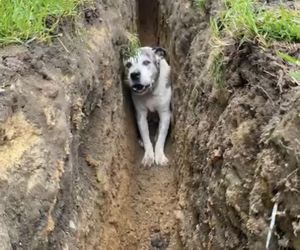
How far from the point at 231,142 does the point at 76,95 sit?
1.01 meters

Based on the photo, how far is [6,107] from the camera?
2.63m

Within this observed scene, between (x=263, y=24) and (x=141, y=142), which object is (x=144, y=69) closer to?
(x=141, y=142)

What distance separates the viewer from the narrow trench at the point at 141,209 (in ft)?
13.3

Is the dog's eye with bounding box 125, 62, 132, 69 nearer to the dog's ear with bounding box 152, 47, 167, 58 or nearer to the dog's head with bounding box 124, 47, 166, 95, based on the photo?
the dog's head with bounding box 124, 47, 166, 95

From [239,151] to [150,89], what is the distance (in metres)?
3.18

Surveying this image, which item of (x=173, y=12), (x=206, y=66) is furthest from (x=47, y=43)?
(x=173, y=12)

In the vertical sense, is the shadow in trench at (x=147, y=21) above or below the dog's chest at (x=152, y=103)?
below

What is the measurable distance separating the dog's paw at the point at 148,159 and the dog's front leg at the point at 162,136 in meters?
0.04

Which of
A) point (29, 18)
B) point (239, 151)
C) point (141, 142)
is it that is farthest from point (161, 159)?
point (239, 151)

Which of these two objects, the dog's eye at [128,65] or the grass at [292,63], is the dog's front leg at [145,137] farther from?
the grass at [292,63]

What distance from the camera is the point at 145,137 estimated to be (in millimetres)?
5602

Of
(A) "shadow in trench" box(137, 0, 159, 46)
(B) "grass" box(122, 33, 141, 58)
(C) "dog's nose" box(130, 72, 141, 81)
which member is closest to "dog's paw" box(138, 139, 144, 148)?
(C) "dog's nose" box(130, 72, 141, 81)

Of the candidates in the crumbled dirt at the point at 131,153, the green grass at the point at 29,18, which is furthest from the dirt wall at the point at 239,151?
the green grass at the point at 29,18

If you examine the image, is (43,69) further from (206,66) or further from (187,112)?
(187,112)
